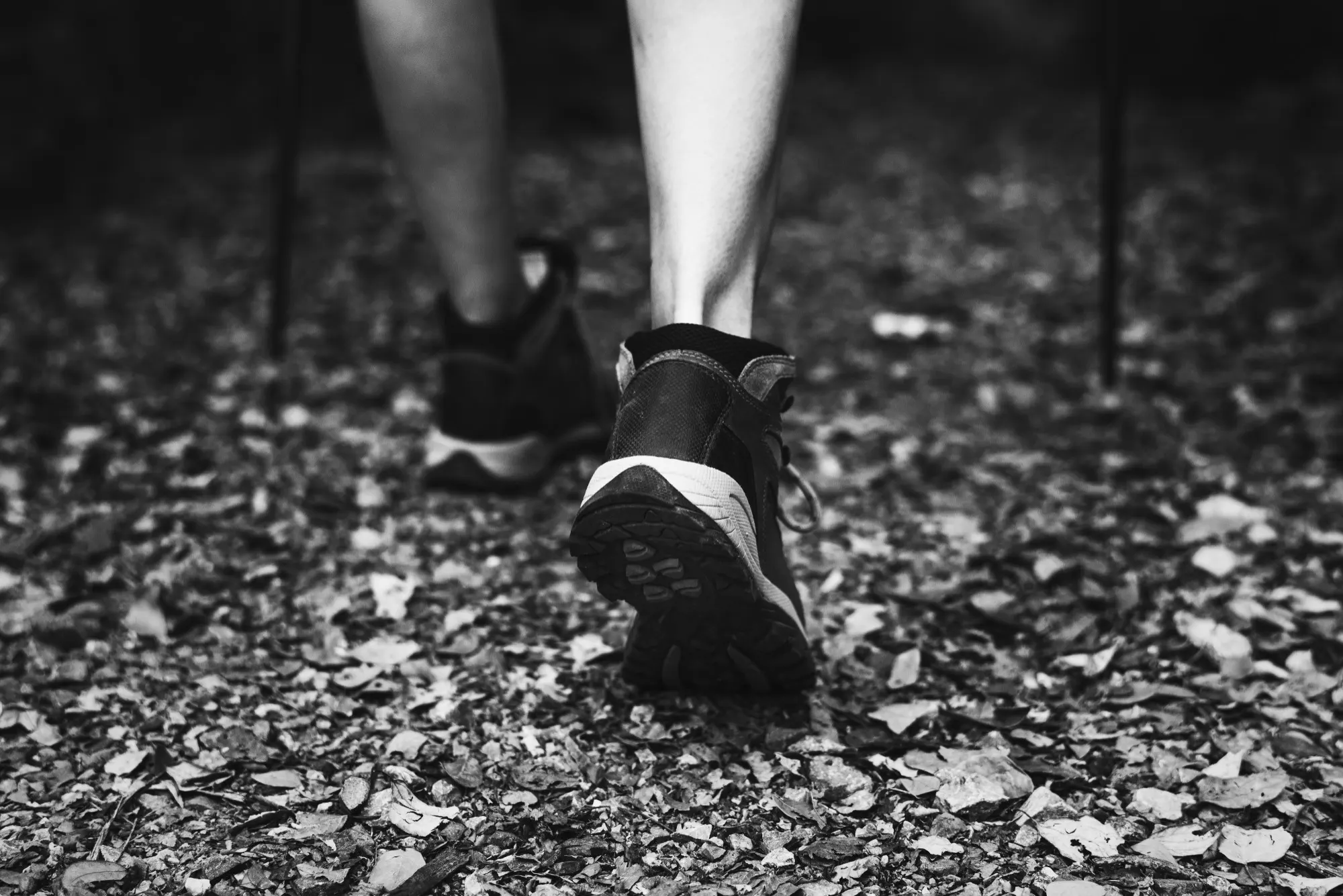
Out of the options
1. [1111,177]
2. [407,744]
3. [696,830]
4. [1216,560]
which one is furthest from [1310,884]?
[1111,177]

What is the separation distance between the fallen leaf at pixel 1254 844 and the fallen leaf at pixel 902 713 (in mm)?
327

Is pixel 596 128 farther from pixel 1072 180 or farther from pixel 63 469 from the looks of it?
pixel 63 469

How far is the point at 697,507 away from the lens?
1077mm

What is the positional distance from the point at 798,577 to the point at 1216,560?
1.99 feet

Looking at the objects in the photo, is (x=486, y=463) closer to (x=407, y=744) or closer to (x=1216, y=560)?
(x=407, y=744)

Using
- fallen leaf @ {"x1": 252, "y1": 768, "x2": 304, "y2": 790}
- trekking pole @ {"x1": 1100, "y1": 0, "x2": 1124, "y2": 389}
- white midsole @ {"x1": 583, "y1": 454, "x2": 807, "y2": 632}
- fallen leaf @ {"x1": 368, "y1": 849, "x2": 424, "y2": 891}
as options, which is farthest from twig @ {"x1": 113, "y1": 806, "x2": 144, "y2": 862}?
trekking pole @ {"x1": 1100, "y1": 0, "x2": 1124, "y2": 389}

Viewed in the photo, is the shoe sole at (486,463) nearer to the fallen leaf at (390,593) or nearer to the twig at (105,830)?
the fallen leaf at (390,593)

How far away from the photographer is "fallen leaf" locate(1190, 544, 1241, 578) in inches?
66.0

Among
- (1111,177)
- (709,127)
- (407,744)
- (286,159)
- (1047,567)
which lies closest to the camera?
(709,127)

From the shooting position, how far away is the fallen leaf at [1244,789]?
3.94 ft

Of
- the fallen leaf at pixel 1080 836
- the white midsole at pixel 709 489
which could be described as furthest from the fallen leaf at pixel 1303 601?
the white midsole at pixel 709 489

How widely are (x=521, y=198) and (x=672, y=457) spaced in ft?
9.67

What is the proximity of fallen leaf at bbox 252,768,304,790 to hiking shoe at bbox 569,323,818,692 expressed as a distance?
0.38 m

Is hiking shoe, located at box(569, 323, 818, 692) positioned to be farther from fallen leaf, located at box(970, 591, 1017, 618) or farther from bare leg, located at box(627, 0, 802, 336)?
fallen leaf, located at box(970, 591, 1017, 618)
